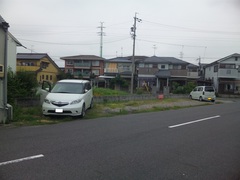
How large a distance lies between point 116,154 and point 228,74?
39.9 meters

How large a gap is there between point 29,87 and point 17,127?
510 centimetres

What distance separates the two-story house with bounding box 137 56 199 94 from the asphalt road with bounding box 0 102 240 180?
33.0m

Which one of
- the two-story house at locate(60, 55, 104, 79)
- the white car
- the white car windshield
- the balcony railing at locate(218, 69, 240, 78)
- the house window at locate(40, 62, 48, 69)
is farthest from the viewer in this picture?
the two-story house at locate(60, 55, 104, 79)

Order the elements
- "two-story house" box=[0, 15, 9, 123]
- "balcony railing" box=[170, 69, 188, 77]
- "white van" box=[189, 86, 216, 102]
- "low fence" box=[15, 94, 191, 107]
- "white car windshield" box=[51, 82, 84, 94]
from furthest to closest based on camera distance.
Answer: "balcony railing" box=[170, 69, 188, 77], "white van" box=[189, 86, 216, 102], "low fence" box=[15, 94, 191, 107], "white car windshield" box=[51, 82, 84, 94], "two-story house" box=[0, 15, 9, 123]

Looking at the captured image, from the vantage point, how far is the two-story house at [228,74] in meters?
39.8

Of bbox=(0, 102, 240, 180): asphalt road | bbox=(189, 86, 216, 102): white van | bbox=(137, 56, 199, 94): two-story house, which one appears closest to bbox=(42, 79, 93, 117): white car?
bbox=(0, 102, 240, 180): asphalt road

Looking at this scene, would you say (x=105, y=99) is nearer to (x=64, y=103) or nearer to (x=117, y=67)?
(x=64, y=103)

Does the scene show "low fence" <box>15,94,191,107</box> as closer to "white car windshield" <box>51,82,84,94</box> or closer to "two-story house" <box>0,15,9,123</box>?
"white car windshield" <box>51,82,84,94</box>

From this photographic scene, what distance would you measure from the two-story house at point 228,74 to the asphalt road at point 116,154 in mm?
35685

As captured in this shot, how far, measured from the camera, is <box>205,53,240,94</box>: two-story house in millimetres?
39787

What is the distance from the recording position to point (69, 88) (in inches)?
421

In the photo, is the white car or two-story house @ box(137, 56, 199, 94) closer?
the white car

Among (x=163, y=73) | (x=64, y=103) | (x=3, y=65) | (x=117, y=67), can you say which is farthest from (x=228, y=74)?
(x=3, y=65)

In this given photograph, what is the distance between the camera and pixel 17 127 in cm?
758
